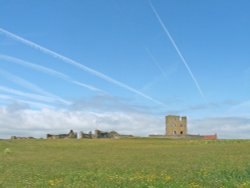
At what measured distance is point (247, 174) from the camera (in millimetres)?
28656

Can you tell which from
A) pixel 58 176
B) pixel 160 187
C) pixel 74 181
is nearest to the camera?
pixel 160 187

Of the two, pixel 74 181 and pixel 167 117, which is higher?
pixel 167 117

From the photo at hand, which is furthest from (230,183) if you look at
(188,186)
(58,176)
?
(58,176)

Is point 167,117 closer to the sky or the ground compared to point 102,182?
closer to the sky

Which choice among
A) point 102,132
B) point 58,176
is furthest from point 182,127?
point 58,176

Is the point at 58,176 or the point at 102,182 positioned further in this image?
the point at 58,176

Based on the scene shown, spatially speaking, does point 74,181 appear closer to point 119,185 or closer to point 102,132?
point 119,185

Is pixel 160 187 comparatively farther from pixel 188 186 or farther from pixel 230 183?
pixel 230 183

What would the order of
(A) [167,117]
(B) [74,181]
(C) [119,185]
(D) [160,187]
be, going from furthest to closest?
(A) [167,117]
(B) [74,181]
(C) [119,185]
(D) [160,187]

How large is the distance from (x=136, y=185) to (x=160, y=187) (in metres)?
1.61

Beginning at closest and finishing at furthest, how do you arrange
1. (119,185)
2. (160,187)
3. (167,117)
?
(160,187)
(119,185)
(167,117)

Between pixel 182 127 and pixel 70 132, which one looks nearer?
pixel 70 132

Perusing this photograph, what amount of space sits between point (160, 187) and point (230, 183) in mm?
4211

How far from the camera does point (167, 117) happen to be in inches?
7338
